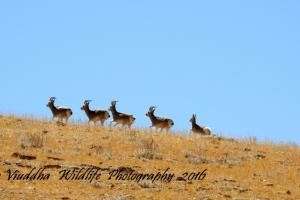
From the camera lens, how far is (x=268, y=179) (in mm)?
23688

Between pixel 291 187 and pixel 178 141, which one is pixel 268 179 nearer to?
pixel 291 187

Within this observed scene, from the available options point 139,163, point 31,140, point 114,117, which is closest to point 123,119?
point 114,117

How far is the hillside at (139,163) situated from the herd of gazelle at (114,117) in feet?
10.7

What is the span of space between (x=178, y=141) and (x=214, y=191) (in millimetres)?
8143

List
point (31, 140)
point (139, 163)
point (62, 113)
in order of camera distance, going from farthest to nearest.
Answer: point (62, 113), point (31, 140), point (139, 163)

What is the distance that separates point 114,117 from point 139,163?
11558 millimetres

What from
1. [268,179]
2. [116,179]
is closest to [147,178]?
[116,179]

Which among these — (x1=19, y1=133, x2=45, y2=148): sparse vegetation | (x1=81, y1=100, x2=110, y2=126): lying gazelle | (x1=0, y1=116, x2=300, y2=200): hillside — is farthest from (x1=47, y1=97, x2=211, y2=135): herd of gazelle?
(x1=19, y1=133, x2=45, y2=148): sparse vegetation

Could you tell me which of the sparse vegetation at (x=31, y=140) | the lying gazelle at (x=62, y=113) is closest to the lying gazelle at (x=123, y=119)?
the lying gazelle at (x=62, y=113)

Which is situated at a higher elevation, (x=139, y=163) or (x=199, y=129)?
(x=199, y=129)

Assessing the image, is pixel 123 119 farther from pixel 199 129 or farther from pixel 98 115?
pixel 199 129

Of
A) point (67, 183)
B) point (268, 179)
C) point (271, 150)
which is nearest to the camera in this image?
point (67, 183)

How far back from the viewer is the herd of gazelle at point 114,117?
115ft

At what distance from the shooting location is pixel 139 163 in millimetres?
24141
